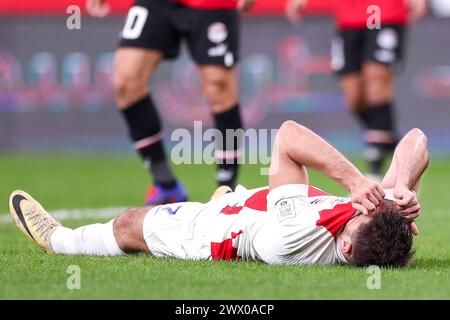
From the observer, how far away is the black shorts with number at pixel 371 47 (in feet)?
31.7

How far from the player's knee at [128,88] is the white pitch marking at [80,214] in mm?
833

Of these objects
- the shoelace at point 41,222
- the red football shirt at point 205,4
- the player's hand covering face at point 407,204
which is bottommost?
the shoelace at point 41,222

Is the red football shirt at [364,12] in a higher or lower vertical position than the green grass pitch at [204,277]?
higher

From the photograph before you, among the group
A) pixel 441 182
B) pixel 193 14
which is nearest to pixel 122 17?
pixel 441 182

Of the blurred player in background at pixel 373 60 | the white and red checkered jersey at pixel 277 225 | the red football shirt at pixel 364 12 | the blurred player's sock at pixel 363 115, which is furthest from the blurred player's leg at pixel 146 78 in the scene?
the blurred player's sock at pixel 363 115

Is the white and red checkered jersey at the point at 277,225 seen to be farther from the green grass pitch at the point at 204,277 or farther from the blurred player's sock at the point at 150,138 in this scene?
the blurred player's sock at the point at 150,138

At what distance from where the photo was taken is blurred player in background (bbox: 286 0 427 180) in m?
9.69

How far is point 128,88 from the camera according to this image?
7.58 m

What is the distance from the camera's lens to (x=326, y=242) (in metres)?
5.02

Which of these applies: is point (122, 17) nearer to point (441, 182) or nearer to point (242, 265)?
point (441, 182)

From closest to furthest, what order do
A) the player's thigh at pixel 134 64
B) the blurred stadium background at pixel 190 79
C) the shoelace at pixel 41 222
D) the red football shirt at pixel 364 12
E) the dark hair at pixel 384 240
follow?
the dark hair at pixel 384 240
the shoelace at pixel 41 222
the player's thigh at pixel 134 64
the red football shirt at pixel 364 12
the blurred stadium background at pixel 190 79

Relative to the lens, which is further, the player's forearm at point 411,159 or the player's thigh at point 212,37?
the player's thigh at point 212,37

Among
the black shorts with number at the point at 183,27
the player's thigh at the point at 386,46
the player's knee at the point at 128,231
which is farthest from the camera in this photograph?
the player's thigh at the point at 386,46
